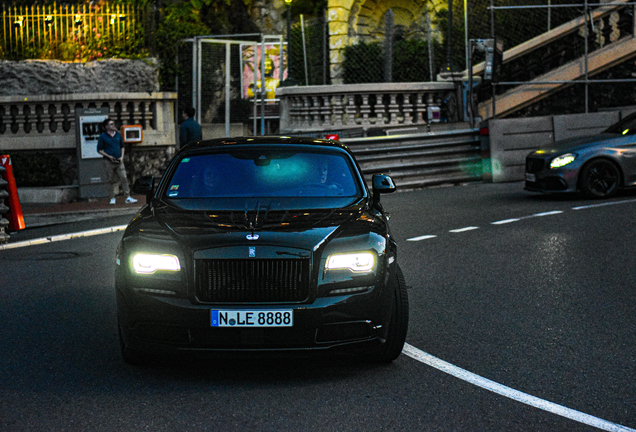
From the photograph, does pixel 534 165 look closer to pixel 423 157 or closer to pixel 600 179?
pixel 600 179

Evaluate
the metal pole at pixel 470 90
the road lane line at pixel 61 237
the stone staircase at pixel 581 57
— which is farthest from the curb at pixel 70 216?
the stone staircase at pixel 581 57

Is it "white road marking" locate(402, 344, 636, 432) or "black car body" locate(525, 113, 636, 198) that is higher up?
"black car body" locate(525, 113, 636, 198)

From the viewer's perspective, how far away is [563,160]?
15.5m

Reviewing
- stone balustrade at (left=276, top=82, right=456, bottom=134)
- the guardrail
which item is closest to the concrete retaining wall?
the guardrail

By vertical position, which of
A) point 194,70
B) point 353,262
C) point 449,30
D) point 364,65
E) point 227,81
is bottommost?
point 353,262

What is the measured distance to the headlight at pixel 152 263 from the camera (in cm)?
552

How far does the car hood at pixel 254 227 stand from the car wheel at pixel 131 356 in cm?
71

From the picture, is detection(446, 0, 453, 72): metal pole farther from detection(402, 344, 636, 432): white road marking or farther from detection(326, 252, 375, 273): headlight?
detection(326, 252, 375, 273): headlight

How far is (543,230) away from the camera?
41.0ft

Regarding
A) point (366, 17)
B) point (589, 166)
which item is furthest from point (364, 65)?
point (366, 17)

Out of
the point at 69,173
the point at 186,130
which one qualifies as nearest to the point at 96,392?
the point at 186,130

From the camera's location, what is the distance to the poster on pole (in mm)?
27016

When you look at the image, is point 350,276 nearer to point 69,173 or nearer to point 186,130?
point 186,130

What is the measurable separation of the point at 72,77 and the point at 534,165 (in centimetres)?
1178
